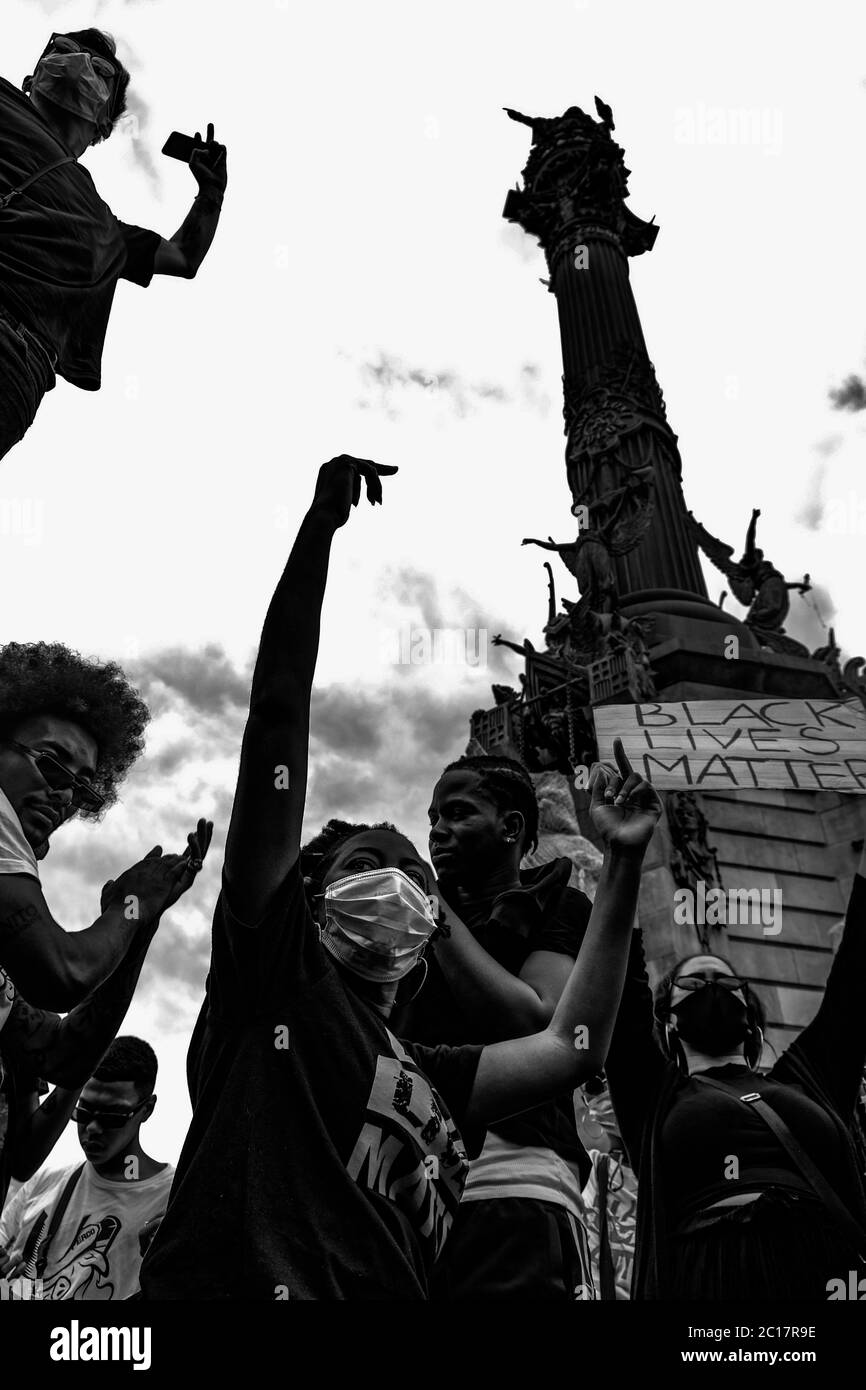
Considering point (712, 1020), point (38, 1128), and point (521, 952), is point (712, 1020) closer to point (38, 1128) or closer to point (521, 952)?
point (521, 952)

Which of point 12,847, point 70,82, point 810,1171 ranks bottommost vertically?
point 810,1171

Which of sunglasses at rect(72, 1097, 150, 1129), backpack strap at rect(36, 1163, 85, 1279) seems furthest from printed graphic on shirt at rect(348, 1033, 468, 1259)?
backpack strap at rect(36, 1163, 85, 1279)

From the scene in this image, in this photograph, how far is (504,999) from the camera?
3193 mm

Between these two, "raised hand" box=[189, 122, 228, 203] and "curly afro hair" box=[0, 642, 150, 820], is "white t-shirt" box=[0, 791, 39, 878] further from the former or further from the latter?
"raised hand" box=[189, 122, 228, 203]

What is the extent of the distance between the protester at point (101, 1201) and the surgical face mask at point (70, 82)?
373cm

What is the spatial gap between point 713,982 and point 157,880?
2.41 meters

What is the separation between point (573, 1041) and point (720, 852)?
13.2 m

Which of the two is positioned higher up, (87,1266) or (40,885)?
(40,885)

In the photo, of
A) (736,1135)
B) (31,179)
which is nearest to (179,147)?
(31,179)

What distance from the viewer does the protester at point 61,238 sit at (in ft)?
10.7

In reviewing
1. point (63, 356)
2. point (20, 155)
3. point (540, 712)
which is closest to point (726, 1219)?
point (63, 356)

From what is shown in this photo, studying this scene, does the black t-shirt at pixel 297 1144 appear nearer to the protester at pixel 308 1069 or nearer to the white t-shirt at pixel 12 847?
the protester at pixel 308 1069

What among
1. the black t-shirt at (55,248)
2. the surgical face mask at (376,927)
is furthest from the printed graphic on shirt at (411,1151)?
the black t-shirt at (55,248)
